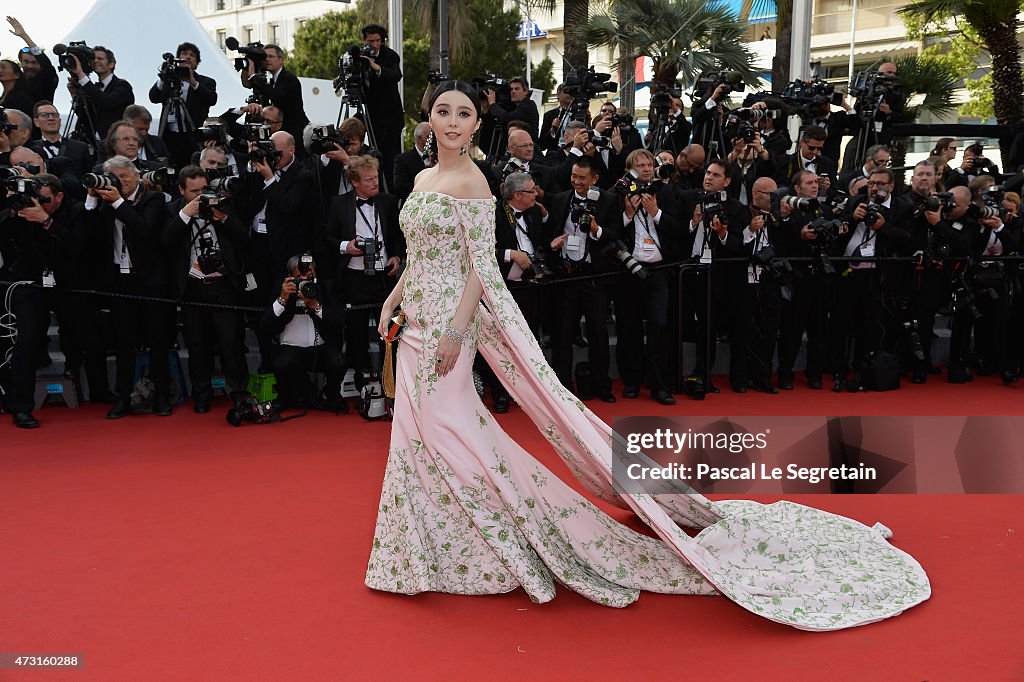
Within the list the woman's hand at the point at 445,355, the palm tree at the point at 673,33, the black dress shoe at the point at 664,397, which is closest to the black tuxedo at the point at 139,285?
the black dress shoe at the point at 664,397

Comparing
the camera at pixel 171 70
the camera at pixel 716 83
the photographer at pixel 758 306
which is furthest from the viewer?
the camera at pixel 716 83

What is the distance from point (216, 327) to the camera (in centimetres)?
639

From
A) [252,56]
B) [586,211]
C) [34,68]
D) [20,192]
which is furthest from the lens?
[34,68]

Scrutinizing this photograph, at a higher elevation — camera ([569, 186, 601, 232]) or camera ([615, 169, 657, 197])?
camera ([615, 169, 657, 197])

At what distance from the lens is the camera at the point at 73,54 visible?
7477mm

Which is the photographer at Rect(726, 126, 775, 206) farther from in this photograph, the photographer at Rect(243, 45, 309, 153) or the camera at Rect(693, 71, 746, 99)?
the photographer at Rect(243, 45, 309, 153)

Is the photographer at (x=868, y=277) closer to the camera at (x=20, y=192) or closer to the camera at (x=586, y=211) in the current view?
the camera at (x=586, y=211)

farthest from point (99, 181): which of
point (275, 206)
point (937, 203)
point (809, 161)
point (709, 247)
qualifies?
point (937, 203)

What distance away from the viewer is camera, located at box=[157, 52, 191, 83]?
25.0 feet

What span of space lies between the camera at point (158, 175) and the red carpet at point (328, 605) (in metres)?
2.03

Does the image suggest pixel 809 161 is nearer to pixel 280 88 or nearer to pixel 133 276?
pixel 280 88

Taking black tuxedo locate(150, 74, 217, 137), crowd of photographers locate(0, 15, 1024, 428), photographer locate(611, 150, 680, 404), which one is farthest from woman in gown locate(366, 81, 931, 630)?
black tuxedo locate(150, 74, 217, 137)

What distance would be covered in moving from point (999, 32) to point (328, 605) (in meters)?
13.7

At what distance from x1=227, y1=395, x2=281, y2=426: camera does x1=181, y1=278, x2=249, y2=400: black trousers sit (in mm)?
201
